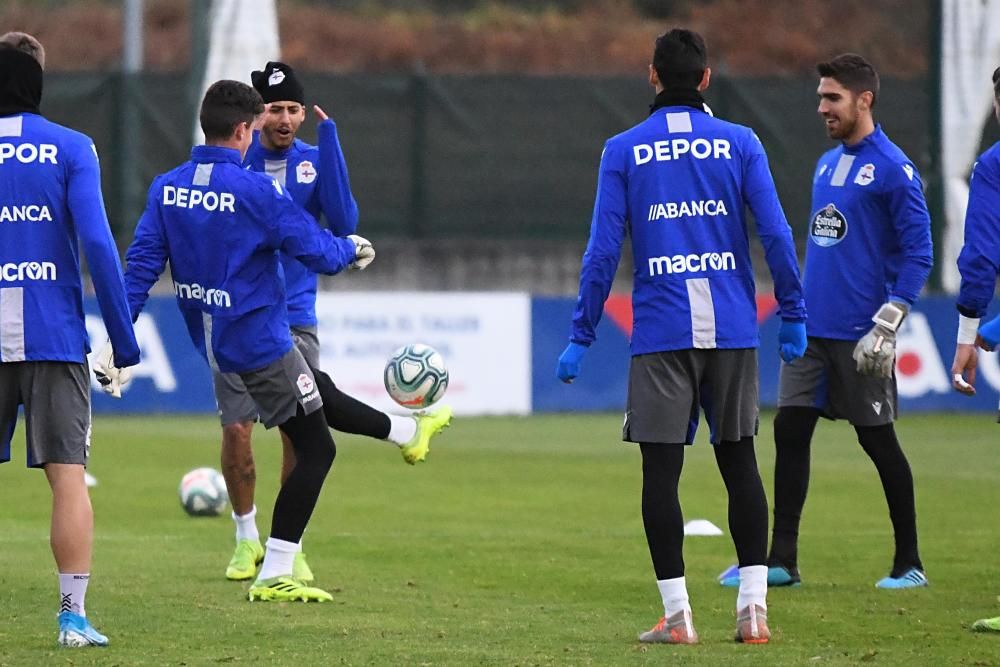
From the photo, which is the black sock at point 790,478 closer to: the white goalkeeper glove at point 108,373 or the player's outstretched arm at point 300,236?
the player's outstretched arm at point 300,236

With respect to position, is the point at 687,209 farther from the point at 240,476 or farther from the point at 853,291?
the point at 240,476

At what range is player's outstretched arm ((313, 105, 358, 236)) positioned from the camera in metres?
8.50

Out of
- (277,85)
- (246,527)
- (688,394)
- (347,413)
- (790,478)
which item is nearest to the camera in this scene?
(688,394)

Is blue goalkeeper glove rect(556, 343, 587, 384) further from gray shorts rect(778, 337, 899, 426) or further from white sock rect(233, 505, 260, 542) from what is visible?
white sock rect(233, 505, 260, 542)

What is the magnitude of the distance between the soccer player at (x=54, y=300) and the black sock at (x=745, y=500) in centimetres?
227

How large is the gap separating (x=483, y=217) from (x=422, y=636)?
15.1 m

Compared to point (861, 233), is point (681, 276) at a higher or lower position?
lower

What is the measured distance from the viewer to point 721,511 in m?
11.8

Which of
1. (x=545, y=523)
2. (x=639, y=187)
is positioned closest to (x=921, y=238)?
(x=639, y=187)

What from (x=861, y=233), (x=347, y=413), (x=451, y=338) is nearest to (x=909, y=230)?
(x=861, y=233)

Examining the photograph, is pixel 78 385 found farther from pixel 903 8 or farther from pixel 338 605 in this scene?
pixel 903 8

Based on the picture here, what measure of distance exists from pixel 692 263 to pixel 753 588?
1.23 m

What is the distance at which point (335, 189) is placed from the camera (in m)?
8.56

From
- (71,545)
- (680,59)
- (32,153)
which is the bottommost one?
(71,545)
